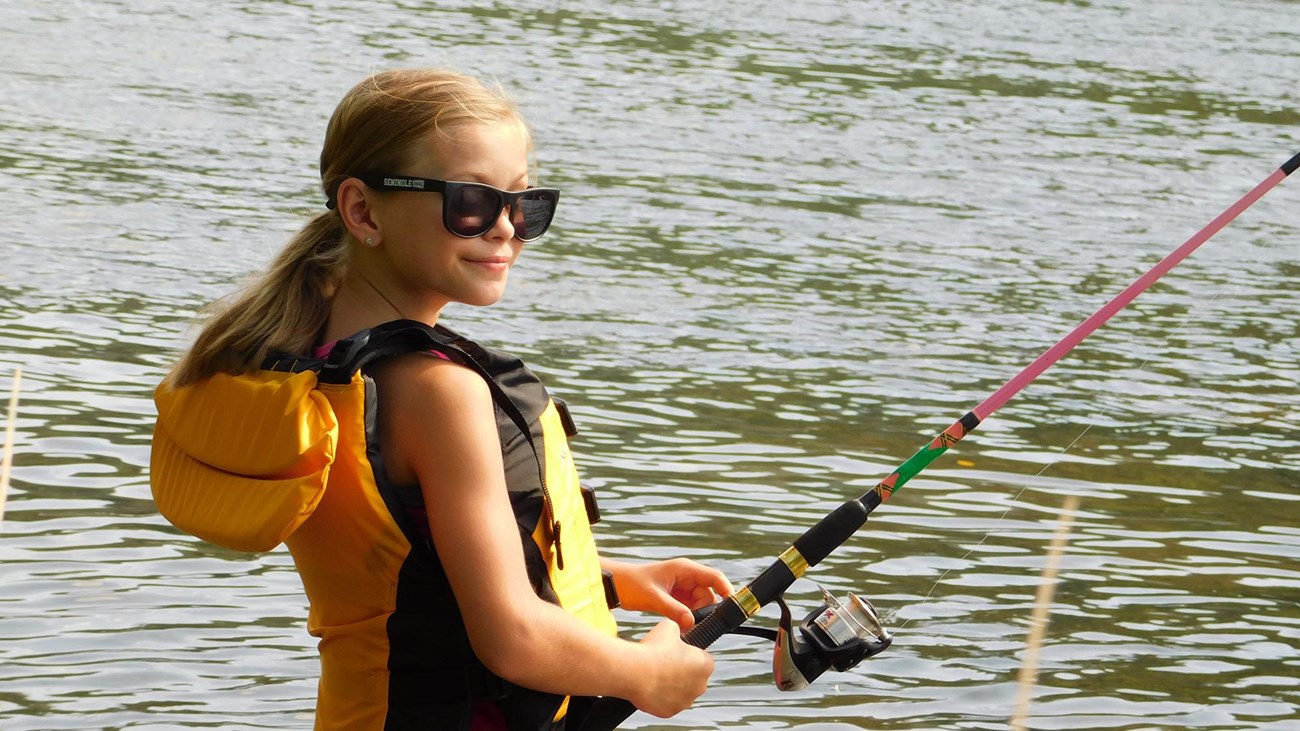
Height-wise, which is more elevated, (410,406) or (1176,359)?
(410,406)

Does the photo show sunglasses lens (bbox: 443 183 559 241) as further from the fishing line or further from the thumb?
the fishing line

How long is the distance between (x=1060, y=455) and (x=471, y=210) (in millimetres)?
5173

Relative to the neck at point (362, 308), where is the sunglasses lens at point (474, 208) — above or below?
above

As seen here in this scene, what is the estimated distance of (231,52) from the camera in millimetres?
15500

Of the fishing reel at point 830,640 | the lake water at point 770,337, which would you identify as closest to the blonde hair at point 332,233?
the lake water at point 770,337

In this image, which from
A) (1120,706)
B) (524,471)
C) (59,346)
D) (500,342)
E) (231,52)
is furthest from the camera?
(231,52)

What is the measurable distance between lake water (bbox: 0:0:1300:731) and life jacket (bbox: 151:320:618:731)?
0.98m

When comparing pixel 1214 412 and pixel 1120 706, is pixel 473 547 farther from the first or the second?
pixel 1214 412

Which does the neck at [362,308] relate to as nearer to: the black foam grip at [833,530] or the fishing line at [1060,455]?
the black foam grip at [833,530]

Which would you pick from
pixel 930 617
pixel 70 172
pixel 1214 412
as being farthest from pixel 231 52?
pixel 930 617

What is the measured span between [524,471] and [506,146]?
18.8 inches

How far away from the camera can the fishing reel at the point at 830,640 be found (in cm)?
309

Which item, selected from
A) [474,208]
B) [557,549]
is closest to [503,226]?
[474,208]

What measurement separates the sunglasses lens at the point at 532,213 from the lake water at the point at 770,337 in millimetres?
633
